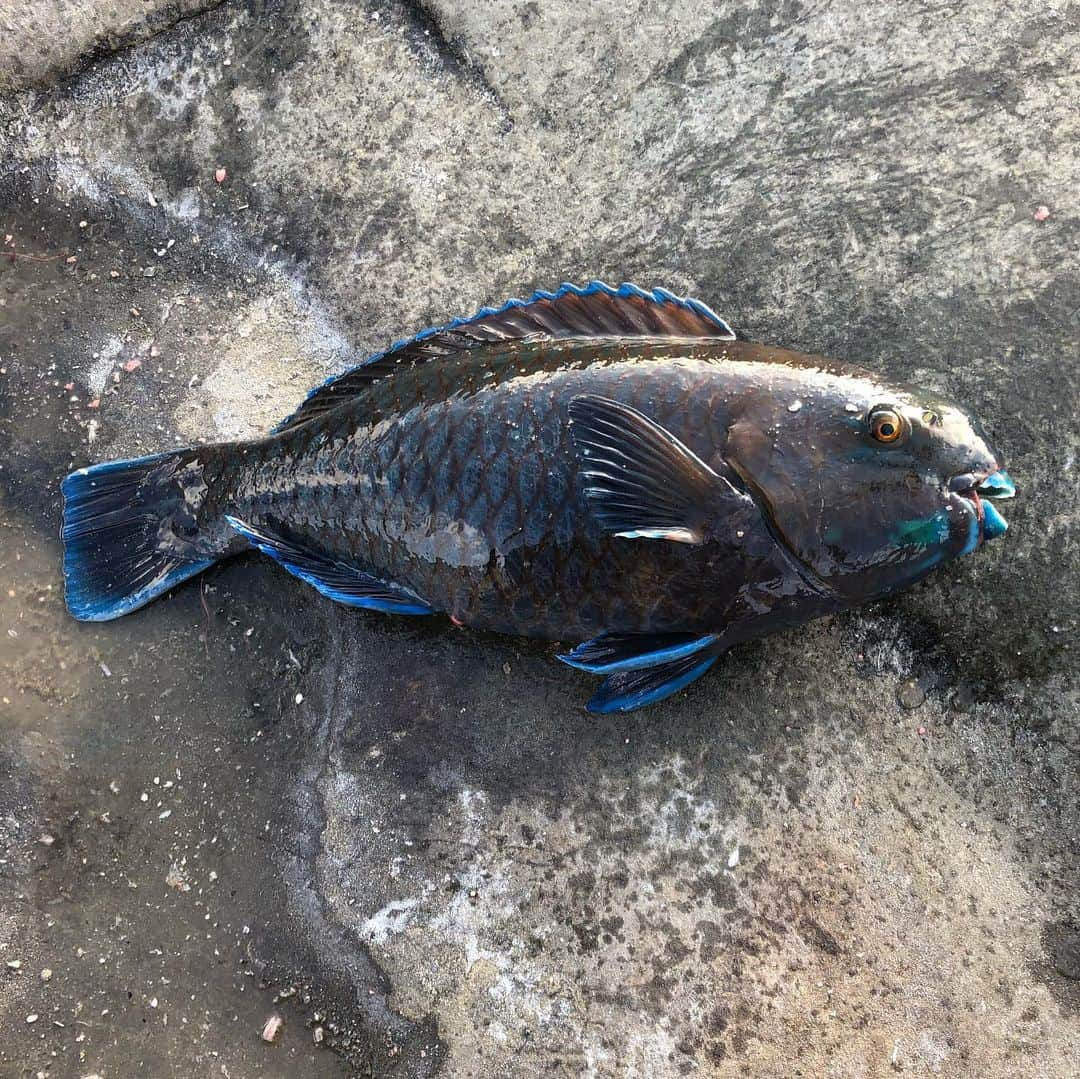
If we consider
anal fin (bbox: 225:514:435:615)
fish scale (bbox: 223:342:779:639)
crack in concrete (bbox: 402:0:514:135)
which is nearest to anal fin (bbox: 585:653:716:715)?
fish scale (bbox: 223:342:779:639)

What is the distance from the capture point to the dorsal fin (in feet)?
8.79

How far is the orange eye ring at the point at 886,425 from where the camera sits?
2297 mm

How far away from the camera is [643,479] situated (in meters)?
2.34

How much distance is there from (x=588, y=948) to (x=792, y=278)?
2.57 meters

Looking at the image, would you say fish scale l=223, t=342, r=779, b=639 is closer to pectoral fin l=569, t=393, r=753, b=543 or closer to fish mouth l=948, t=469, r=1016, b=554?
pectoral fin l=569, t=393, r=753, b=543

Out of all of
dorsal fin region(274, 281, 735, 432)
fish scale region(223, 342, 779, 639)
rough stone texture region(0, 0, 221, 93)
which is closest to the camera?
fish scale region(223, 342, 779, 639)

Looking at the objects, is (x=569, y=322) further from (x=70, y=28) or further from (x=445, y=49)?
(x=70, y=28)

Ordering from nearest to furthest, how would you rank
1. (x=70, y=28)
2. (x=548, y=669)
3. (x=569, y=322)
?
(x=569, y=322), (x=548, y=669), (x=70, y=28)

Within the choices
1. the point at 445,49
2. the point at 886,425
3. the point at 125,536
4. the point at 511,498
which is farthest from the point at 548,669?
the point at 445,49

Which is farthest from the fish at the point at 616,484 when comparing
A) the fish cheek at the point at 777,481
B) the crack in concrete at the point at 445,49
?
the crack in concrete at the point at 445,49

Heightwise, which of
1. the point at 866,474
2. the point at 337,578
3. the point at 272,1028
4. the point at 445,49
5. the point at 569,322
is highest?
the point at 445,49

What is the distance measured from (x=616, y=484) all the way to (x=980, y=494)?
108 cm

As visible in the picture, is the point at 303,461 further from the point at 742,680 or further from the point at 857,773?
the point at 857,773

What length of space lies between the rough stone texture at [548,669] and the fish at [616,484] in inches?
17.3
